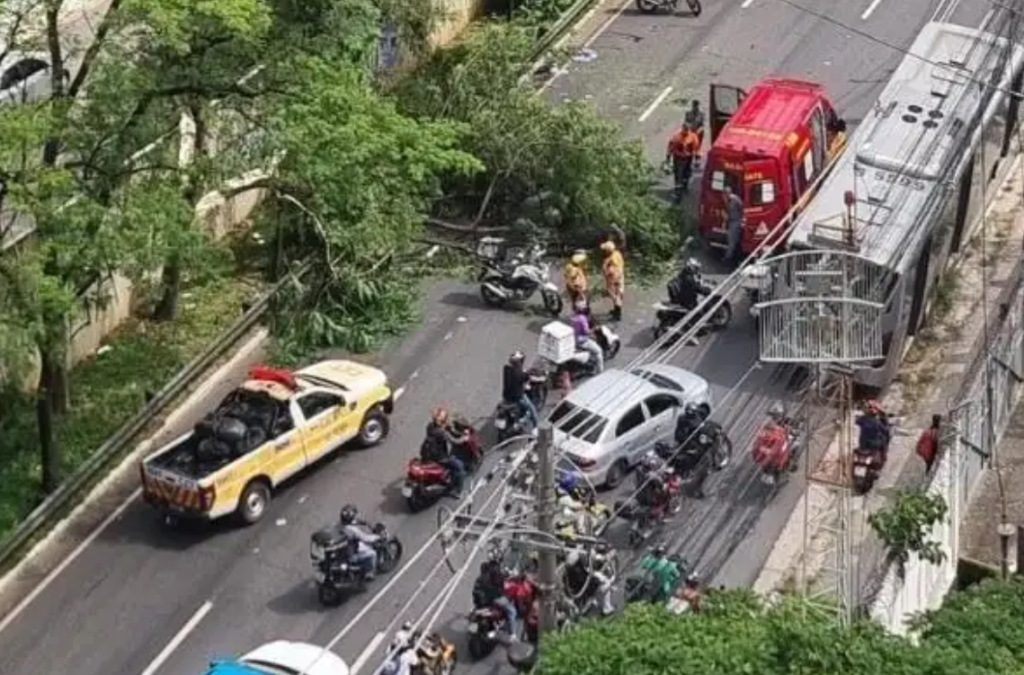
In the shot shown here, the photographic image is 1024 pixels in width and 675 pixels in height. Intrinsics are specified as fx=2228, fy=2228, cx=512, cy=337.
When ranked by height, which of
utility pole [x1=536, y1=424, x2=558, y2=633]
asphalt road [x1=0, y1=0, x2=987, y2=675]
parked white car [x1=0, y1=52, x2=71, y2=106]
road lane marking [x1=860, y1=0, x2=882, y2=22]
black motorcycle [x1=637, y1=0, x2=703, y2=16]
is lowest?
asphalt road [x1=0, y1=0, x2=987, y2=675]

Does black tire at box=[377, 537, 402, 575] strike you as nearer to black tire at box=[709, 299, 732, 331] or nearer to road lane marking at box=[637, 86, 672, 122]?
black tire at box=[709, 299, 732, 331]

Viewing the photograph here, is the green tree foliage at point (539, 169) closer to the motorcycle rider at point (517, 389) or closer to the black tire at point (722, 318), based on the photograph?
the black tire at point (722, 318)

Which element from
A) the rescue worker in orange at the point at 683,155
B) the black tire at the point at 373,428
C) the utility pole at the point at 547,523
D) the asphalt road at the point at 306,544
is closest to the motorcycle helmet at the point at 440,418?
the asphalt road at the point at 306,544

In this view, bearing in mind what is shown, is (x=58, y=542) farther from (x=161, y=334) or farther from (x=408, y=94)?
(x=408, y=94)

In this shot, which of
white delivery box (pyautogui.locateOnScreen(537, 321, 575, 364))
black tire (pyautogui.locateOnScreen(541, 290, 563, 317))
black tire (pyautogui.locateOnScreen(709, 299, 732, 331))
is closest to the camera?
white delivery box (pyautogui.locateOnScreen(537, 321, 575, 364))

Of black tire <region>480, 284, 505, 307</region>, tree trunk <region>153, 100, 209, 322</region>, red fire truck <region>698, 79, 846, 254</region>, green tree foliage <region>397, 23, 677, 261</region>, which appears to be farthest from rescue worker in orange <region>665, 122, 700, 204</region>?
tree trunk <region>153, 100, 209, 322</region>

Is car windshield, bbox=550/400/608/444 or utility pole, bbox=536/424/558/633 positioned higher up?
utility pole, bbox=536/424/558/633

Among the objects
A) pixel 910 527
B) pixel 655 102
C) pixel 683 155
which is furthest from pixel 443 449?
pixel 655 102
